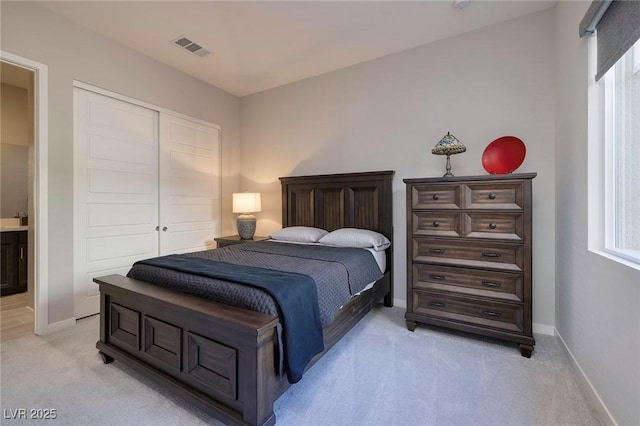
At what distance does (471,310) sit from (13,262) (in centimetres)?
519

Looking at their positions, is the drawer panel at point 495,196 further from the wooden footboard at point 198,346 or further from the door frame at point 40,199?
the door frame at point 40,199

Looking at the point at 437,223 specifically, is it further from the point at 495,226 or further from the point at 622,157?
the point at 622,157

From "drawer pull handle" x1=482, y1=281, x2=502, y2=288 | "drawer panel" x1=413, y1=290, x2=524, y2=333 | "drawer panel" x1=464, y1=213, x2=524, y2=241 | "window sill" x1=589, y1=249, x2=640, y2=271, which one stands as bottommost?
"drawer panel" x1=413, y1=290, x2=524, y2=333

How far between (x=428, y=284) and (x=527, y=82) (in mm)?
2009

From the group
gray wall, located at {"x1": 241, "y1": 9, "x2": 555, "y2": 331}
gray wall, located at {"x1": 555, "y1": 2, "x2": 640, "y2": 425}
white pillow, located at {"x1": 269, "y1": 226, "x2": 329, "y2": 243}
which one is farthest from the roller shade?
white pillow, located at {"x1": 269, "y1": 226, "x2": 329, "y2": 243}

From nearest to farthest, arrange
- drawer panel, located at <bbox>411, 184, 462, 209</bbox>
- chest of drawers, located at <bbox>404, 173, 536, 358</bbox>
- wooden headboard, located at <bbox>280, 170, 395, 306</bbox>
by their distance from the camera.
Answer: chest of drawers, located at <bbox>404, 173, 536, 358</bbox> < drawer panel, located at <bbox>411, 184, 462, 209</bbox> < wooden headboard, located at <bbox>280, 170, 395, 306</bbox>

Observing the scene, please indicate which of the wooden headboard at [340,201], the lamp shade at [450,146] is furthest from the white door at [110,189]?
the lamp shade at [450,146]

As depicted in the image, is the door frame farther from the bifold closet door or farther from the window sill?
the window sill

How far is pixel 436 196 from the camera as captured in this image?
7.63 feet

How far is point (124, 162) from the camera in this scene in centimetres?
299

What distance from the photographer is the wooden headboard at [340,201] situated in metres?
3.04

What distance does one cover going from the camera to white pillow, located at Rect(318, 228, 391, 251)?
8.94ft

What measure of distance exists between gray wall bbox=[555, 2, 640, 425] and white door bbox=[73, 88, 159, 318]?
396 centimetres

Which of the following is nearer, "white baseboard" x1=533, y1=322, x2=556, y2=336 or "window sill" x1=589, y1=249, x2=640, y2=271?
"window sill" x1=589, y1=249, x2=640, y2=271
